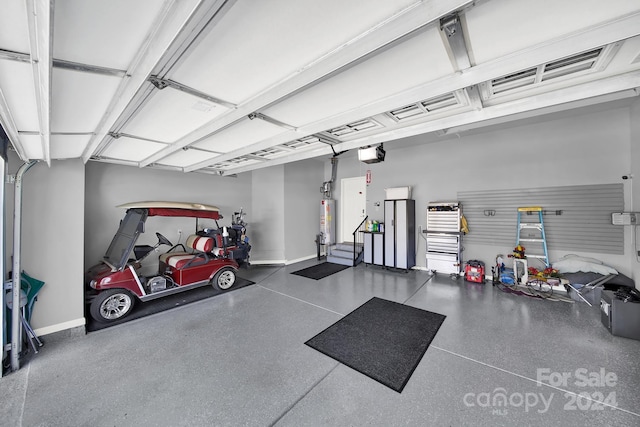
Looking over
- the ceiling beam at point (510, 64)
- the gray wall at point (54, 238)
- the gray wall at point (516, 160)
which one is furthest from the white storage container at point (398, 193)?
the gray wall at point (54, 238)

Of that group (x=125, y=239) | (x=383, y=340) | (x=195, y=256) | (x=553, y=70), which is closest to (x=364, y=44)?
(x=553, y=70)

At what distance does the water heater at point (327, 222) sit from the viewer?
22.2ft

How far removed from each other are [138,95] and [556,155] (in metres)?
6.19

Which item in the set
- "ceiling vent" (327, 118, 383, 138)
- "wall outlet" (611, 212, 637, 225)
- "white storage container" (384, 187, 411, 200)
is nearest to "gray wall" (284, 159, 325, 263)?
"white storage container" (384, 187, 411, 200)

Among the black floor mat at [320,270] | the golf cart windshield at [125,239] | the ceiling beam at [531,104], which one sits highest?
the ceiling beam at [531,104]

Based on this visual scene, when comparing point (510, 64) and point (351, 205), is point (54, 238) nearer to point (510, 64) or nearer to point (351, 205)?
point (510, 64)

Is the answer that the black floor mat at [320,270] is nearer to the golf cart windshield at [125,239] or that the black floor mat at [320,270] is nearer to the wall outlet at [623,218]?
the golf cart windshield at [125,239]

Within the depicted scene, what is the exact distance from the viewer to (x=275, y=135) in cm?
251

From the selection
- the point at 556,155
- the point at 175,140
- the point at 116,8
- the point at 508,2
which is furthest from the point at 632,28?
the point at 556,155

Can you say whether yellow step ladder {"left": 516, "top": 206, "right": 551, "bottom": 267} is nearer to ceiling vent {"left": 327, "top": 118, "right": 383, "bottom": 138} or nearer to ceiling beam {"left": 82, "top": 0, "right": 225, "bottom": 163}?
ceiling vent {"left": 327, "top": 118, "right": 383, "bottom": 138}

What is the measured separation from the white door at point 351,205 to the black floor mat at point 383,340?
3.72 meters

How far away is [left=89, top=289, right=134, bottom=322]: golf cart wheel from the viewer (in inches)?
117

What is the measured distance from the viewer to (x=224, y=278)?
4320 millimetres

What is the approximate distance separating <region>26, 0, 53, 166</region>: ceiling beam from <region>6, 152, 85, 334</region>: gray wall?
6.19 ft
